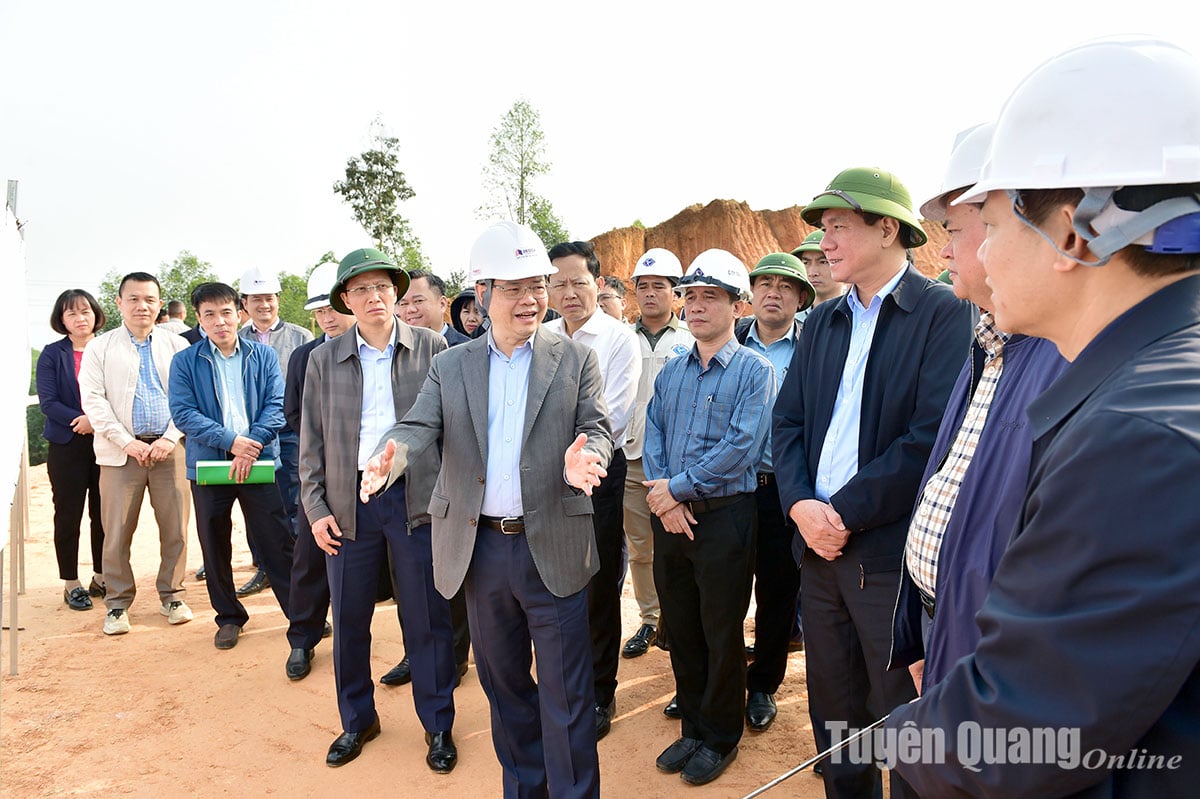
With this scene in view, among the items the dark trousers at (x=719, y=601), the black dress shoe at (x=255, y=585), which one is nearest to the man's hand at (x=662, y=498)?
the dark trousers at (x=719, y=601)

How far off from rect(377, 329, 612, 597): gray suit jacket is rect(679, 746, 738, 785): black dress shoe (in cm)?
112

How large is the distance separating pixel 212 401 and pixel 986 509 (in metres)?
5.09

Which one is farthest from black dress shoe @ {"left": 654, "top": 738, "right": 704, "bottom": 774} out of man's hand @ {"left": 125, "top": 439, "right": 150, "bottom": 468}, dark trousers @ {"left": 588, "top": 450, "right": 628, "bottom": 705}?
man's hand @ {"left": 125, "top": 439, "right": 150, "bottom": 468}

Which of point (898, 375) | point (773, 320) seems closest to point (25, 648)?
point (773, 320)

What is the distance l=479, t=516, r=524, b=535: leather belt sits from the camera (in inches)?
120

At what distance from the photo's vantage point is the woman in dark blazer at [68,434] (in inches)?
237

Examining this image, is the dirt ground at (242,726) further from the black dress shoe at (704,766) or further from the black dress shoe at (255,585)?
the black dress shoe at (255,585)

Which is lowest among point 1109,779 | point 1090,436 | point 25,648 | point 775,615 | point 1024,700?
point 25,648

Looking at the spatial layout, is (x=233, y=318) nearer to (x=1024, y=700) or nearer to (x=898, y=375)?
(x=898, y=375)

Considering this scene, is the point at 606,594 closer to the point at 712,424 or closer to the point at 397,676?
the point at 712,424

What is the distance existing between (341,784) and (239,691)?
1446 mm

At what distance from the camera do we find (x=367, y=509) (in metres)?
3.87

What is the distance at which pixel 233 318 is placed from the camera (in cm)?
533

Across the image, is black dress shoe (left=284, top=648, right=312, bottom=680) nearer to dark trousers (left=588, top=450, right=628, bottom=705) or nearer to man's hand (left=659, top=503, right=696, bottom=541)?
dark trousers (left=588, top=450, right=628, bottom=705)
